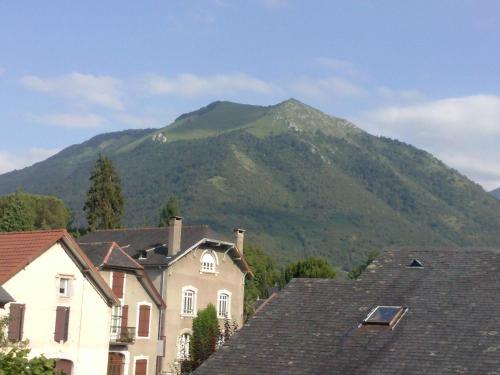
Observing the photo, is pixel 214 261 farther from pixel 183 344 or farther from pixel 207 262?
pixel 183 344

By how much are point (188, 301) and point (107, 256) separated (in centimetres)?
979

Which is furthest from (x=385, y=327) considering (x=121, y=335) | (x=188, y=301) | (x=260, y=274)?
(x=260, y=274)

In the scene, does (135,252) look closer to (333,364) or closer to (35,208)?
(333,364)

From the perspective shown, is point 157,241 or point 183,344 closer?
point 183,344

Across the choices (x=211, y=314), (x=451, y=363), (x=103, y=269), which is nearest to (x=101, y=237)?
(x=211, y=314)

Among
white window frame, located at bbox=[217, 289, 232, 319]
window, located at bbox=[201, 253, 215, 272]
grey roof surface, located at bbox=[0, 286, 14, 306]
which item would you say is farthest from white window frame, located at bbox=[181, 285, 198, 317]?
grey roof surface, located at bbox=[0, 286, 14, 306]

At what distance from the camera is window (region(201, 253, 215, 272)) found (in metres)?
59.1

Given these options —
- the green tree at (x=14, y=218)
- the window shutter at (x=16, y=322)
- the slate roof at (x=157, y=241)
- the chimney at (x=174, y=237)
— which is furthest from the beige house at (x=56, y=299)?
the green tree at (x=14, y=218)

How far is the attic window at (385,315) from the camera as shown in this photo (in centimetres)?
2281

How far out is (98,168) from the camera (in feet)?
314

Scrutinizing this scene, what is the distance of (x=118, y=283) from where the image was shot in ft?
166

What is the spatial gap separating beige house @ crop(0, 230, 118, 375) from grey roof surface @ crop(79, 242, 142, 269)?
569 cm

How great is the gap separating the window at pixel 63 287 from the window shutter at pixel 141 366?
10920mm

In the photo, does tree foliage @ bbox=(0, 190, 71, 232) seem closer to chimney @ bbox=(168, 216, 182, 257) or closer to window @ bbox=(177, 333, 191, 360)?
chimney @ bbox=(168, 216, 182, 257)
